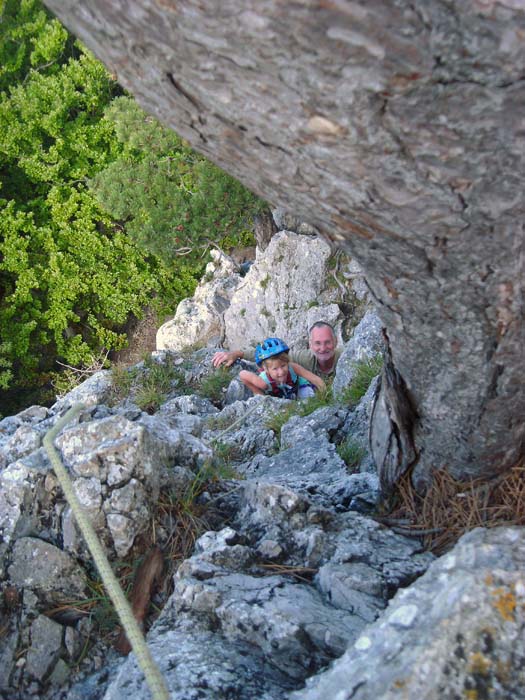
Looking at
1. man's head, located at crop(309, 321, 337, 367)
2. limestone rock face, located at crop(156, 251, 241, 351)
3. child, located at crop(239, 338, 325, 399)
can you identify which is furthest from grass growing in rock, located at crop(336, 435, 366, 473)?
limestone rock face, located at crop(156, 251, 241, 351)

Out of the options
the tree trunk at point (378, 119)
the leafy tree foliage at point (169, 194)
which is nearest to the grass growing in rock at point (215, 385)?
the leafy tree foliage at point (169, 194)

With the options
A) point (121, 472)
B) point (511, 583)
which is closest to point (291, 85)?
point (511, 583)

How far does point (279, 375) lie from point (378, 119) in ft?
18.0

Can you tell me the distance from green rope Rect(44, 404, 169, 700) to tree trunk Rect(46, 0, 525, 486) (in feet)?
4.09

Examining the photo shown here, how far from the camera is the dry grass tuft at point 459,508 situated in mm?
2371

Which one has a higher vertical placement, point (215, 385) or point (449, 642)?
point (449, 642)

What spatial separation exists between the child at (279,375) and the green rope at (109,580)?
13.0 feet

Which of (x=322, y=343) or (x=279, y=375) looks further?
(x=322, y=343)

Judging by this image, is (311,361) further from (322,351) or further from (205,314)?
(205,314)

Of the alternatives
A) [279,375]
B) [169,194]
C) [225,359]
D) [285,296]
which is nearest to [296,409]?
[279,375]

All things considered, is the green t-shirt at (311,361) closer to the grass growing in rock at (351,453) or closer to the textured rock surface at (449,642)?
the grass growing in rock at (351,453)

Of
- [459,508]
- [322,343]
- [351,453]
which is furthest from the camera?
[322,343]

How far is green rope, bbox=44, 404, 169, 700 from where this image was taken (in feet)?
5.88

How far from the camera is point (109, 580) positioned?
2145 millimetres
